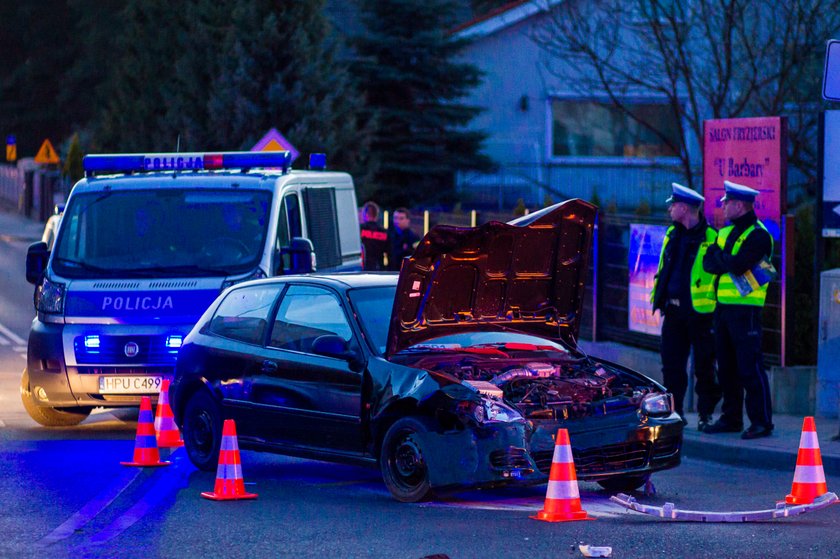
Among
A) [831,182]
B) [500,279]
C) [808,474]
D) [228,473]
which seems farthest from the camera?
[831,182]

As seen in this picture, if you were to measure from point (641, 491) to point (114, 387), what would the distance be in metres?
4.86

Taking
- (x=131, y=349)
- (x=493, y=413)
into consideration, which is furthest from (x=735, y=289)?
(x=131, y=349)

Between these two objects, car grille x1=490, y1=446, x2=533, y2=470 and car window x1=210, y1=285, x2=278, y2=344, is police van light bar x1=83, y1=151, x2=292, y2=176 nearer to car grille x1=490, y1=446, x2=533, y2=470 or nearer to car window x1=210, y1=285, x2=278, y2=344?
car window x1=210, y1=285, x2=278, y2=344

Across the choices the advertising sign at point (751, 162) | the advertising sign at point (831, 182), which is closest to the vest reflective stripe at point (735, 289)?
the advertising sign at point (831, 182)

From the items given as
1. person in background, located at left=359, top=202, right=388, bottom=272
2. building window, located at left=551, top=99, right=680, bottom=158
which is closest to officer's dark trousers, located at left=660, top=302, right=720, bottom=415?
person in background, located at left=359, top=202, right=388, bottom=272

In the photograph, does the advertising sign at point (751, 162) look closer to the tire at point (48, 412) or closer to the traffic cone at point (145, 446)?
the traffic cone at point (145, 446)

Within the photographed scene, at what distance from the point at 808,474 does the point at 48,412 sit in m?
6.96

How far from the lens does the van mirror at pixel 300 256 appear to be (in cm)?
1360

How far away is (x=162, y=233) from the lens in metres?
14.0

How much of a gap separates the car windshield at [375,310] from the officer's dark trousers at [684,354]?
3.48 metres

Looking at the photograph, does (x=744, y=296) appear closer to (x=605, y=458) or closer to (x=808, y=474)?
(x=808, y=474)

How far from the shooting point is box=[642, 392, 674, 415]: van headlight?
989cm

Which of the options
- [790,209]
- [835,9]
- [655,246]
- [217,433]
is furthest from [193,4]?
[217,433]

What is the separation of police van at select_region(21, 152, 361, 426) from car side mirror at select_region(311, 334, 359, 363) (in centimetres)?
327
